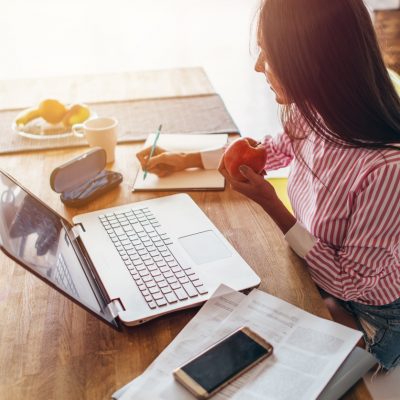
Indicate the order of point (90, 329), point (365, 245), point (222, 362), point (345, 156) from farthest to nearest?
point (345, 156) → point (365, 245) → point (90, 329) → point (222, 362)

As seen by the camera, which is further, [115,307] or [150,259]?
[150,259]

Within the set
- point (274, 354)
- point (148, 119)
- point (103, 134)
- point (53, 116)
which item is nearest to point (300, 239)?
point (274, 354)

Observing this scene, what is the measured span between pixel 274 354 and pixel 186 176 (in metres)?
0.66

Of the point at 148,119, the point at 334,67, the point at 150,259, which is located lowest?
the point at 148,119

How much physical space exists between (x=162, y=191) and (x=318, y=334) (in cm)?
59

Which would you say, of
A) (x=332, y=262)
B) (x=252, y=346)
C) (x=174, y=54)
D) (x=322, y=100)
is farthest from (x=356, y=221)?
(x=174, y=54)

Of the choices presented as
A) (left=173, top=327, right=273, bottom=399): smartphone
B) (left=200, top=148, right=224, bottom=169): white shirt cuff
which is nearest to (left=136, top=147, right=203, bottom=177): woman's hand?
(left=200, top=148, right=224, bottom=169): white shirt cuff

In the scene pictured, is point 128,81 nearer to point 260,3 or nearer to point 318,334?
point 260,3

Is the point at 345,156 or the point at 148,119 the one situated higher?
the point at 345,156

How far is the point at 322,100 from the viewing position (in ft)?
3.34

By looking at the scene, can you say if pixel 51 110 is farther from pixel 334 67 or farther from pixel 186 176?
pixel 334 67

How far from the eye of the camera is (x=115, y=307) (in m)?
0.88

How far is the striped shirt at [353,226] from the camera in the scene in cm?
98

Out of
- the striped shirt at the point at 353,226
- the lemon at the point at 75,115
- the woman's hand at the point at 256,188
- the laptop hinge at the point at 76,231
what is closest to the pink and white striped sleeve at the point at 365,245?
the striped shirt at the point at 353,226
